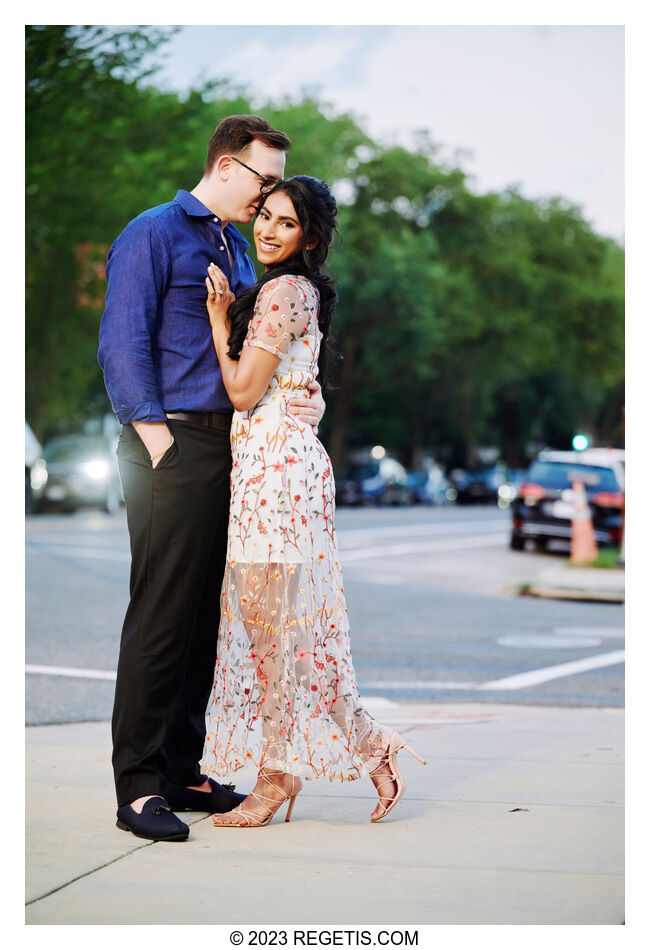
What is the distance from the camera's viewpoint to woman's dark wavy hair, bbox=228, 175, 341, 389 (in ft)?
13.7

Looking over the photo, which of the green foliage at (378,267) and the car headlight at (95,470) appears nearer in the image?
the green foliage at (378,267)

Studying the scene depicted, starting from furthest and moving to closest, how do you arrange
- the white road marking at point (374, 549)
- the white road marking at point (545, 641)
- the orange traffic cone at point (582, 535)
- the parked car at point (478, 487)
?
1. the parked car at point (478, 487)
2. the orange traffic cone at point (582, 535)
3. the white road marking at point (374, 549)
4. the white road marking at point (545, 641)

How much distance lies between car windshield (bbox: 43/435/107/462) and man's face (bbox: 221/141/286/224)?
25632mm

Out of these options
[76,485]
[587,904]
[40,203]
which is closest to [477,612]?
[587,904]

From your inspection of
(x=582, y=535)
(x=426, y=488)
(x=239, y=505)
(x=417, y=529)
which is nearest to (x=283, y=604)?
(x=239, y=505)

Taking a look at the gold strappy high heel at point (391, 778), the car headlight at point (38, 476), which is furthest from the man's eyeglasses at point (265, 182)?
the car headlight at point (38, 476)

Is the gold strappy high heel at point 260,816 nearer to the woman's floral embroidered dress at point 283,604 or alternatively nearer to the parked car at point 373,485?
the woman's floral embroidered dress at point 283,604

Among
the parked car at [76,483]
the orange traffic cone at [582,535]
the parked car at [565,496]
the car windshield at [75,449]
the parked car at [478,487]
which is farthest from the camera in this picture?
the parked car at [478,487]

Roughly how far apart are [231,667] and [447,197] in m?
51.3

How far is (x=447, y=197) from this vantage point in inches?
2125

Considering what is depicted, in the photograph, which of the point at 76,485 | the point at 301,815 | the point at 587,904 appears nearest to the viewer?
the point at 587,904

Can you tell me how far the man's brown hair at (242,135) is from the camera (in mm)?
4297

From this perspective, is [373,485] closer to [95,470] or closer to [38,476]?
[95,470]

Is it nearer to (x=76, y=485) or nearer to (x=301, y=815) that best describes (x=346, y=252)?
(x=76, y=485)
